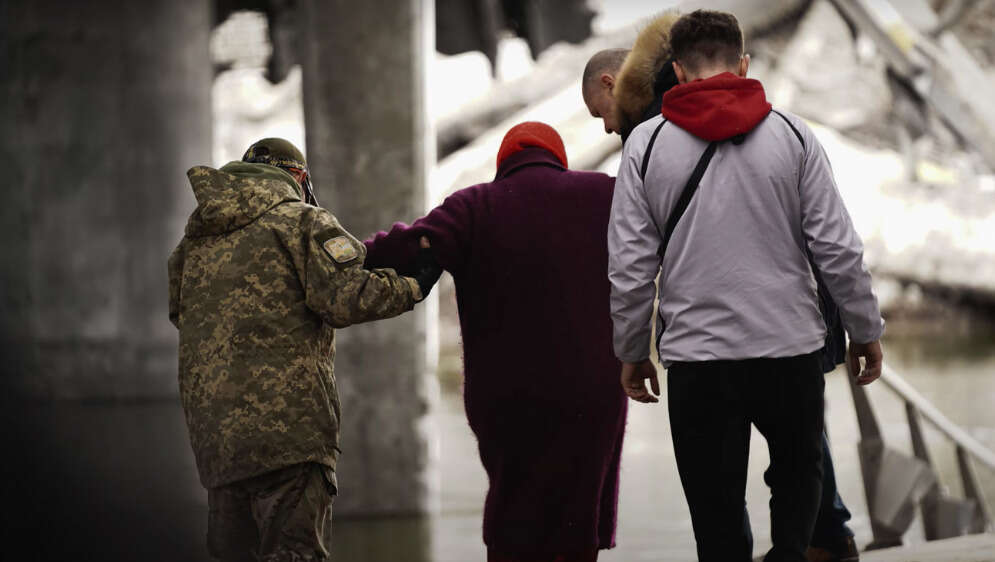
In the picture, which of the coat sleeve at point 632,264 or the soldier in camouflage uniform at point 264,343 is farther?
the soldier in camouflage uniform at point 264,343

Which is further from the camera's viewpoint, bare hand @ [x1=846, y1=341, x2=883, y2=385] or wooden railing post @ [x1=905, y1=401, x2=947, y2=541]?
wooden railing post @ [x1=905, y1=401, x2=947, y2=541]

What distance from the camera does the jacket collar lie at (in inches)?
135

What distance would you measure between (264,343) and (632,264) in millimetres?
988

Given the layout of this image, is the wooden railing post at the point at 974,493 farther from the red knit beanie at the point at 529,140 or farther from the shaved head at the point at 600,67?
the red knit beanie at the point at 529,140

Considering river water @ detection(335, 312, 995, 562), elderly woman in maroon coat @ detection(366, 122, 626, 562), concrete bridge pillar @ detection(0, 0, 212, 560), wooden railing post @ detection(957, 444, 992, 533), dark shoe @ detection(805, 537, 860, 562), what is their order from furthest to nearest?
concrete bridge pillar @ detection(0, 0, 212, 560) → river water @ detection(335, 312, 995, 562) → wooden railing post @ detection(957, 444, 992, 533) → dark shoe @ detection(805, 537, 860, 562) → elderly woman in maroon coat @ detection(366, 122, 626, 562)

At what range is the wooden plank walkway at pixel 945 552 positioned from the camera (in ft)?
13.2

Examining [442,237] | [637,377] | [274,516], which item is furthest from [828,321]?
[274,516]

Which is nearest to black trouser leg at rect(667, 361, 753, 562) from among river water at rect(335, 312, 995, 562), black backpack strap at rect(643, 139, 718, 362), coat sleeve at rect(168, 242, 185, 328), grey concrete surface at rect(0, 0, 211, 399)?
black backpack strap at rect(643, 139, 718, 362)

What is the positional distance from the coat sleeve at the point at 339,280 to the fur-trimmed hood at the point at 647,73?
2.81ft

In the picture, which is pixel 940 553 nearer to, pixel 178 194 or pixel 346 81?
pixel 346 81

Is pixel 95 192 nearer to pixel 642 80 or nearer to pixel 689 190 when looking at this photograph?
pixel 642 80

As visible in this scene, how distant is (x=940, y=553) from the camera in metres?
4.14

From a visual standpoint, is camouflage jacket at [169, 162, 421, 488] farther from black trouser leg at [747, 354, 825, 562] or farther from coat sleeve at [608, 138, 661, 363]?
black trouser leg at [747, 354, 825, 562]

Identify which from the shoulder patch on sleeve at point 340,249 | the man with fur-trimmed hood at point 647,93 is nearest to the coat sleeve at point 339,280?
the shoulder patch on sleeve at point 340,249
